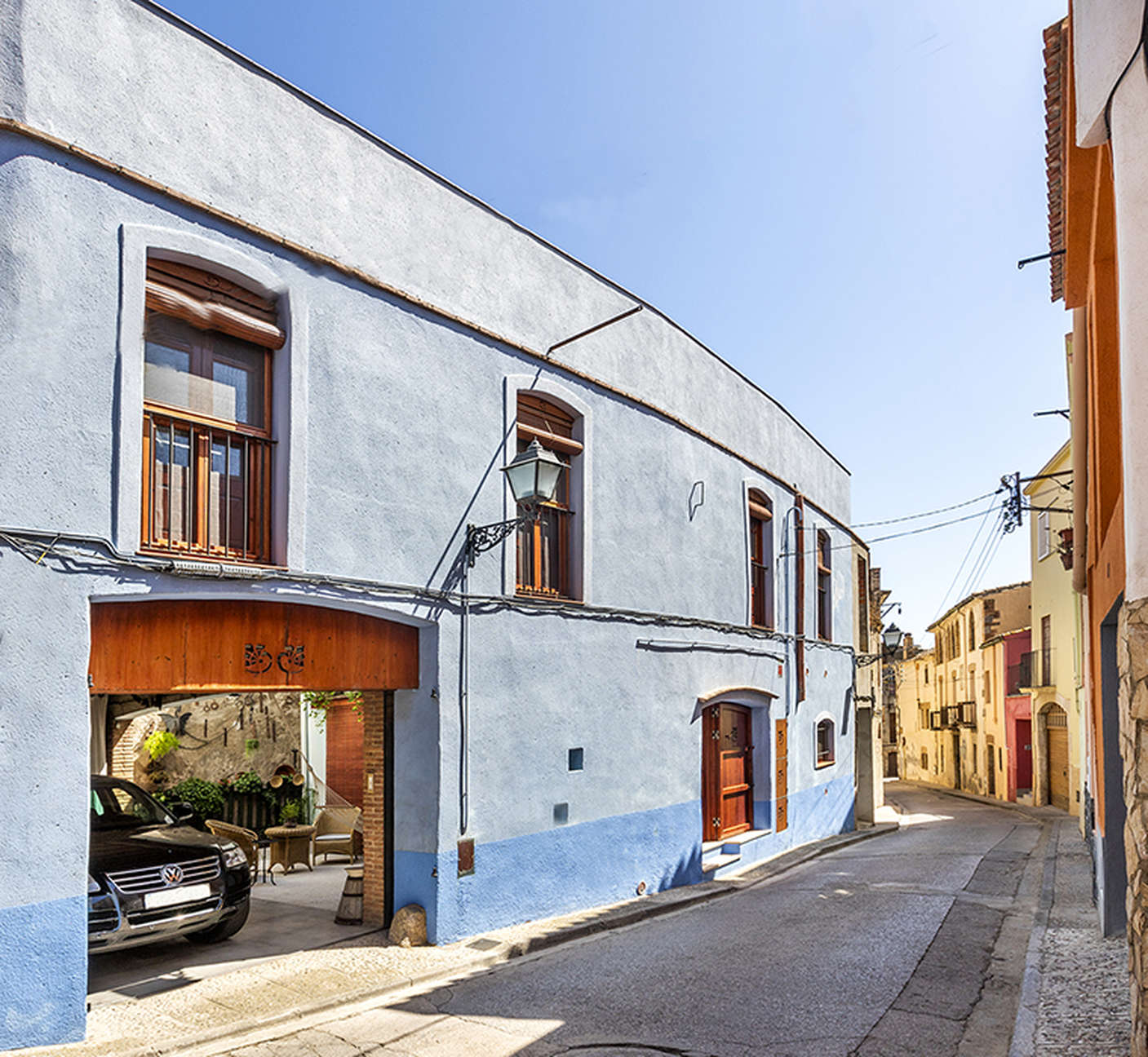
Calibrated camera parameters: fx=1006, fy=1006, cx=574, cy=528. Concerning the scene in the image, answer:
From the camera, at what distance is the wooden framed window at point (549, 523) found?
10602mm

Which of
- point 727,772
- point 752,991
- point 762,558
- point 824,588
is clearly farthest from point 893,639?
point 752,991

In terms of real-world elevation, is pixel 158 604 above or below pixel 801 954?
above

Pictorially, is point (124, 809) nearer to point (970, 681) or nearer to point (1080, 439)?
point (1080, 439)

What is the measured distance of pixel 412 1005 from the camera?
732cm

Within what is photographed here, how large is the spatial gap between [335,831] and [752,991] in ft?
26.2

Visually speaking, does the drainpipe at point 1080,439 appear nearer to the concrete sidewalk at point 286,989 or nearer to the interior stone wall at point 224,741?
the concrete sidewalk at point 286,989

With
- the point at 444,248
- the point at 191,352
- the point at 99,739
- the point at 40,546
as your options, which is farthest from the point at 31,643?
the point at 99,739

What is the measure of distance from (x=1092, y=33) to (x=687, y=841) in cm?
1013

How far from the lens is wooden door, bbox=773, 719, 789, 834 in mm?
15875

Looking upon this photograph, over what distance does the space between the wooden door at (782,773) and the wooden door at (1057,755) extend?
47.2 ft

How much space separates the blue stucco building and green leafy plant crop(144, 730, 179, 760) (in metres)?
6.91

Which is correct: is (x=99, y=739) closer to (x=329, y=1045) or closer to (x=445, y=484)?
(x=445, y=484)

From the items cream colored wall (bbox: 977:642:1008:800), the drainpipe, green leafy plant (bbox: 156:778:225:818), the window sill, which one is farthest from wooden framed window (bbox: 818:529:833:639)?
cream colored wall (bbox: 977:642:1008:800)

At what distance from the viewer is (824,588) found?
1956cm
